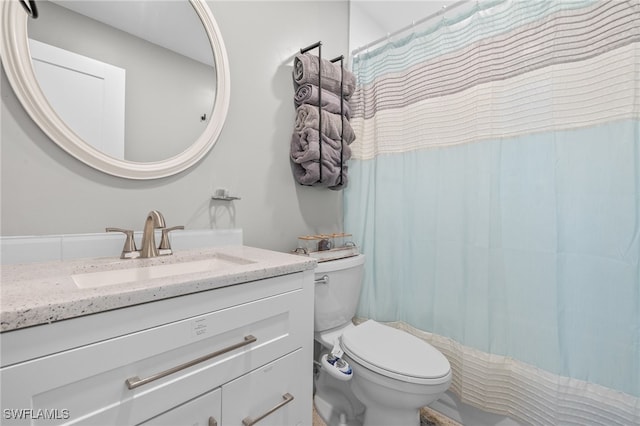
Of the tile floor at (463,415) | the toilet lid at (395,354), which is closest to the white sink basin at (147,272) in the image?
the toilet lid at (395,354)

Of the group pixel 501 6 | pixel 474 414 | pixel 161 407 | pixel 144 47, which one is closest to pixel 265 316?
pixel 161 407

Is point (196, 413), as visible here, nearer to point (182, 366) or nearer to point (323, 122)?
point (182, 366)

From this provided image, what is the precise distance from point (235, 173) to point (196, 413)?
0.91 meters

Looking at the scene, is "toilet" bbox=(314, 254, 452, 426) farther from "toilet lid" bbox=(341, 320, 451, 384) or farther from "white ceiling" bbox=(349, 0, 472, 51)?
"white ceiling" bbox=(349, 0, 472, 51)

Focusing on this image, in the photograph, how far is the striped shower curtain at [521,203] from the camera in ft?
3.10

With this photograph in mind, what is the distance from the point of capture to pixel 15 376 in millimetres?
445

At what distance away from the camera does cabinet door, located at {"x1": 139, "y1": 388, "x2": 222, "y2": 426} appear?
2.02ft

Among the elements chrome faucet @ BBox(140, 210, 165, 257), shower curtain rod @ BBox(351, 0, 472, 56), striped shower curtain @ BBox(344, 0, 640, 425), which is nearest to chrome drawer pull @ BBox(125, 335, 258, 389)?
chrome faucet @ BBox(140, 210, 165, 257)

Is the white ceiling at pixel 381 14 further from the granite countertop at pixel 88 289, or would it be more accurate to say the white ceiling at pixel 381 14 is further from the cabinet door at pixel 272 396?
the cabinet door at pixel 272 396

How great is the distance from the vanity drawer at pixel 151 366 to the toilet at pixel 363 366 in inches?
15.8

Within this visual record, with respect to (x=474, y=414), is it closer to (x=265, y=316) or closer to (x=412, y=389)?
(x=412, y=389)

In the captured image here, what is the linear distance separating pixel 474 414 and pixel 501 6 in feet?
6.11

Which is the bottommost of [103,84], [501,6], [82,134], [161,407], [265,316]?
[161,407]

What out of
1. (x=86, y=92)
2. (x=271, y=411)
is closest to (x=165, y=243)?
(x=86, y=92)
